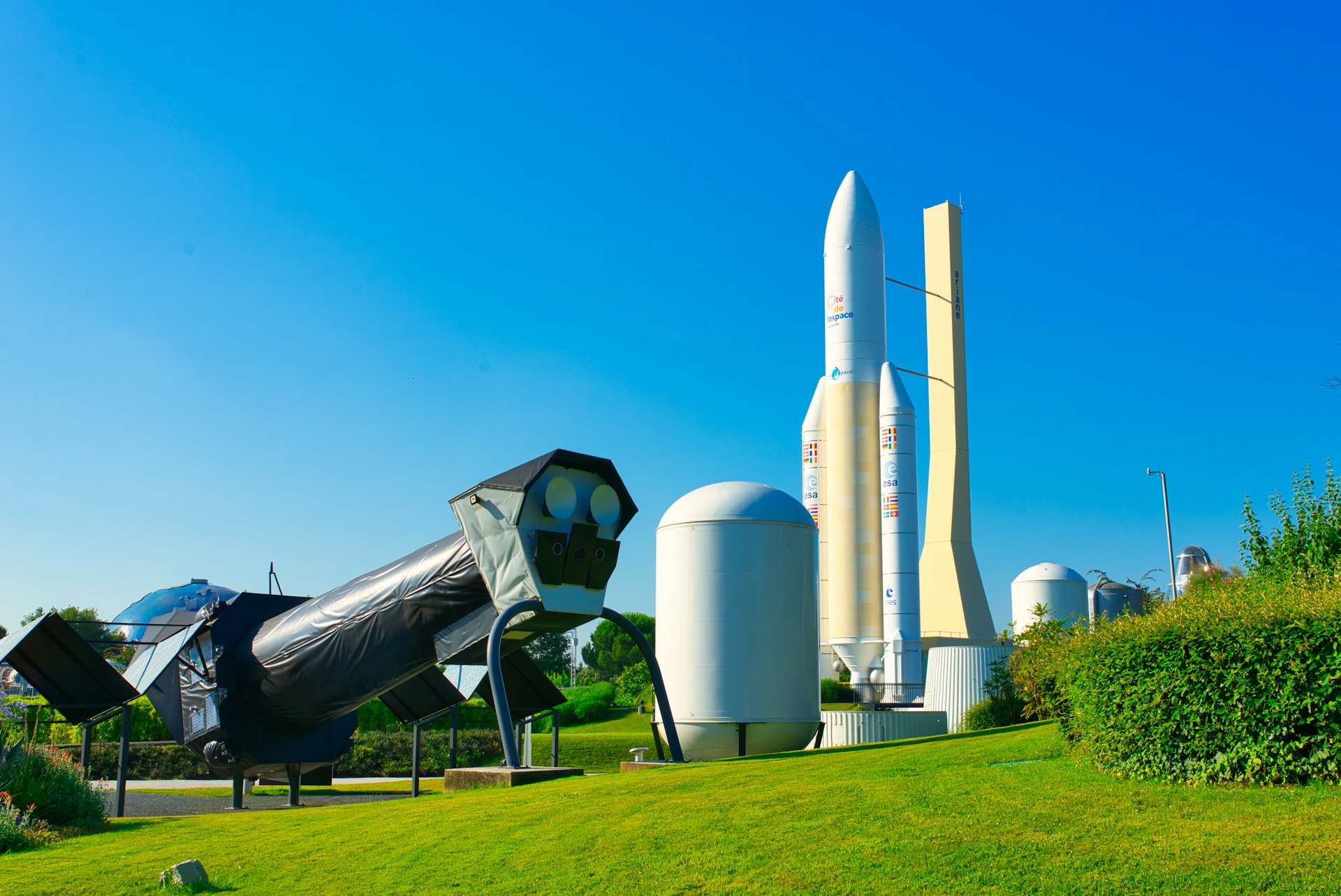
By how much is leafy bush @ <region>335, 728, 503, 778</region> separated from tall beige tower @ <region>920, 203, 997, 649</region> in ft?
76.1

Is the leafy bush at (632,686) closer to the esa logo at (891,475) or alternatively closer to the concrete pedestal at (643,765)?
the esa logo at (891,475)

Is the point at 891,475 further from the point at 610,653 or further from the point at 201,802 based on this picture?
the point at 610,653

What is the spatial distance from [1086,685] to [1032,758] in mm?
1998

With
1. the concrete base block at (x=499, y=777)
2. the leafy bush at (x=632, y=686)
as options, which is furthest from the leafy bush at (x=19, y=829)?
the leafy bush at (x=632, y=686)

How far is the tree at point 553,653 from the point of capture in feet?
313

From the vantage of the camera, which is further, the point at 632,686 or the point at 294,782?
the point at 632,686

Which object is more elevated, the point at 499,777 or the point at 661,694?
the point at 661,694

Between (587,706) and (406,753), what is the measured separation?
59.4ft

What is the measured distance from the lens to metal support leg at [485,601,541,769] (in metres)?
13.7

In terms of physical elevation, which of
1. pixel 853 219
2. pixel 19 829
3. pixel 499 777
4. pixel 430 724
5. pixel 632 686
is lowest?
pixel 632 686

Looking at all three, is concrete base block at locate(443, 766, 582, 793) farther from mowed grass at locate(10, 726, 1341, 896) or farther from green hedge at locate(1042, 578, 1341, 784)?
green hedge at locate(1042, 578, 1341, 784)

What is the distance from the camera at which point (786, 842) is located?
814 cm

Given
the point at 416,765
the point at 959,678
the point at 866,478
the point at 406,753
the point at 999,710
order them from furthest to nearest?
the point at 866,478 → the point at 406,753 → the point at 959,678 → the point at 999,710 → the point at 416,765

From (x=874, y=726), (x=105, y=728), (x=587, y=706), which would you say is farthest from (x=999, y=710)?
(x=587, y=706)
